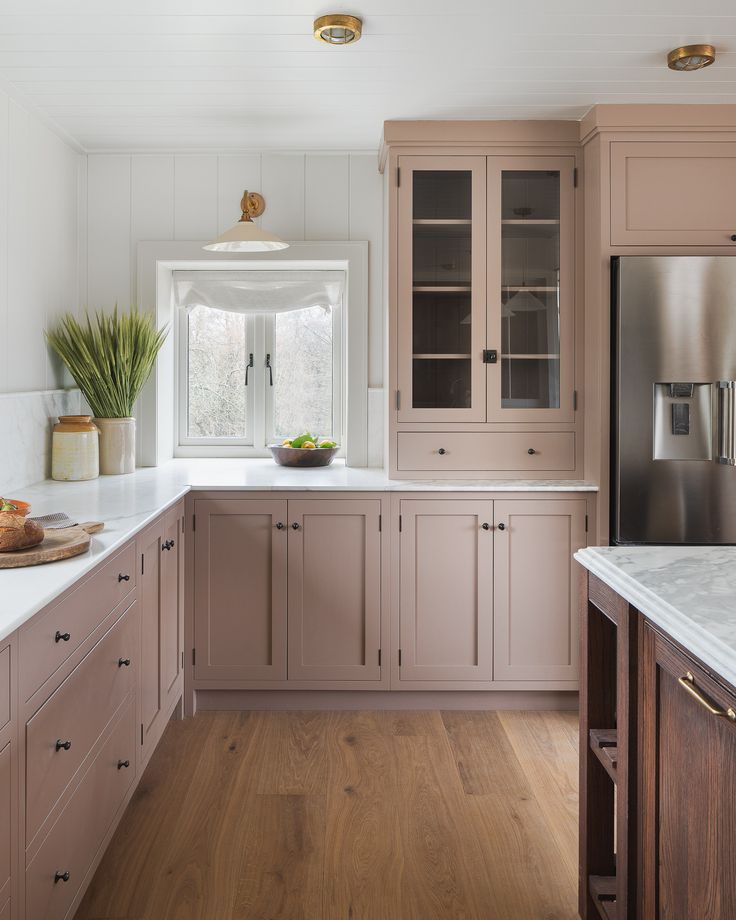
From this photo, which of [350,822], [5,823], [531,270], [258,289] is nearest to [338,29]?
[531,270]

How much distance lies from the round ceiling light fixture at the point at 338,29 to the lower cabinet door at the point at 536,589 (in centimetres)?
171

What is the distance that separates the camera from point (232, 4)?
2.24 metres

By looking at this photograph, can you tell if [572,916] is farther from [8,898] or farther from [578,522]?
[578,522]

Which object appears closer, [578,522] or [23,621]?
[23,621]

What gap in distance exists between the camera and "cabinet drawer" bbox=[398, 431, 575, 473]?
10.7 ft

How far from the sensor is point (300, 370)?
13.1 feet

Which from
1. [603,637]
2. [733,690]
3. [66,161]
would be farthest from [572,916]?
[66,161]

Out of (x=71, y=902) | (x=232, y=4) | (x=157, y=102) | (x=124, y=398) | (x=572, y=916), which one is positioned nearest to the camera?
(x=71, y=902)

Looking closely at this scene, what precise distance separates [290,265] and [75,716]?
8.24 feet

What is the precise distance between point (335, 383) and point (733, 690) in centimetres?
300

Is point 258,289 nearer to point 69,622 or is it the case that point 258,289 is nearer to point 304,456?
point 304,456

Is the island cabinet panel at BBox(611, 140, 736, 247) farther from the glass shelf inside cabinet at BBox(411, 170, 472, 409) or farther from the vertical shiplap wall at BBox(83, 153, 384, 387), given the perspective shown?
the vertical shiplap wall at BBox(83, 153, 384, 387)

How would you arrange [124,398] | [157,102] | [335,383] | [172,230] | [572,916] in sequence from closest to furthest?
[572,916]
[157,102]
[124,398]
[172,230]
[335,383]

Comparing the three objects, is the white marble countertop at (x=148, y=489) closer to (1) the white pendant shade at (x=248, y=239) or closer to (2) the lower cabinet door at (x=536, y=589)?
(2) the lower cabinet door at (x=536, y=589)
